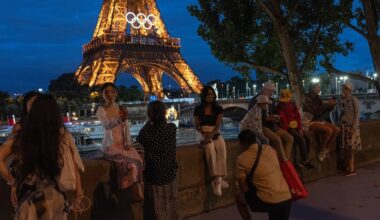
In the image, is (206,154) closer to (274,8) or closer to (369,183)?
(369,183)

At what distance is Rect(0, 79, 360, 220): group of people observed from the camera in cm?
312

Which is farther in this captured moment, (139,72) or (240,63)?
(139,72)

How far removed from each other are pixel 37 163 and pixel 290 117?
15.1ft

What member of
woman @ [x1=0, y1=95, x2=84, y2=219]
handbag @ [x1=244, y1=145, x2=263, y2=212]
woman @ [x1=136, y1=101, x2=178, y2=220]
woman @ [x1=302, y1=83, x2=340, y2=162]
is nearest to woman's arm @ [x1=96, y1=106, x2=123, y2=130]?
woman @ [x1=136, y1=101, x2=178, y2=220]

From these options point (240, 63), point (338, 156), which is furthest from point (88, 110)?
point (338, 156)

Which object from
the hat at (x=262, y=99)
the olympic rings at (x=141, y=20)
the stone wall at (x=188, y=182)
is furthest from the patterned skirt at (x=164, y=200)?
the olympic rings at (x=141, y=20)

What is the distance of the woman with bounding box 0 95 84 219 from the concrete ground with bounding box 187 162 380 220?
290 cm

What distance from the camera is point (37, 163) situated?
312 centimetres

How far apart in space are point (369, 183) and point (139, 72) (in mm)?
55036

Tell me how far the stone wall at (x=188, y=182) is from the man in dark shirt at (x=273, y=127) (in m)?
0.56

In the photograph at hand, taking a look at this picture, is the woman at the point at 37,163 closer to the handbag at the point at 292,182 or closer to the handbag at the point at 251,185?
the handbag at the point at 251,185

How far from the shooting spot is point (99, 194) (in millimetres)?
4770

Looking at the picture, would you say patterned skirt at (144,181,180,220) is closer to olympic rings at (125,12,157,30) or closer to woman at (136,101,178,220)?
woman at (136,101,178,220)

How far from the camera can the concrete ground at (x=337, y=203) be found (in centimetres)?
557
